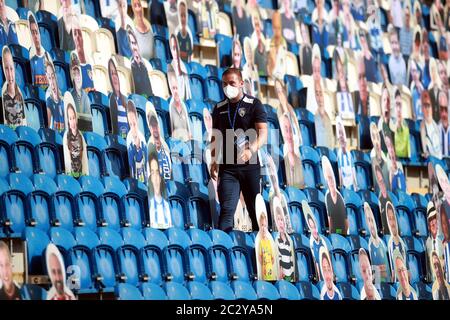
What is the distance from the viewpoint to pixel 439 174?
18.4ft

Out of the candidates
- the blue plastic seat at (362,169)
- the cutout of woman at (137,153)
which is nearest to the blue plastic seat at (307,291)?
the cutout of woman at (137,153)

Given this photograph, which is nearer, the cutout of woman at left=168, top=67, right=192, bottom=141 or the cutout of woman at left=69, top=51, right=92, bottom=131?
the cutout of woman at left=69, top=51, right=92, bottom=131

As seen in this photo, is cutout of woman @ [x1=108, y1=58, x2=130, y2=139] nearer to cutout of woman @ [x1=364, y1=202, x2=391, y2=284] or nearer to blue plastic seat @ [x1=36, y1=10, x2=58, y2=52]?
blue plastic seat @ [x1=36, y1=10, x2=58, y2=52]

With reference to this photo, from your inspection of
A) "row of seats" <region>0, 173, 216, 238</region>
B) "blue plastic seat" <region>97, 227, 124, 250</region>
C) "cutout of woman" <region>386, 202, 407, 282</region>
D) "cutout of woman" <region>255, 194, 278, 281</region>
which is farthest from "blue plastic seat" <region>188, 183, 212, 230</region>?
"cutout of woman" <region>386, 202, 407, 282</region>

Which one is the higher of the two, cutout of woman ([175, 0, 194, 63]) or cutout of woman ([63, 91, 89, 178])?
cutout of woman ([175, 0, 194, 63])

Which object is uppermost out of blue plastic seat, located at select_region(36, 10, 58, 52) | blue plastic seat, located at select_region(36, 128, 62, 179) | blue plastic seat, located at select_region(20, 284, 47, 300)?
blue plastic seat, located at select_region(36, 10, 58, 52)

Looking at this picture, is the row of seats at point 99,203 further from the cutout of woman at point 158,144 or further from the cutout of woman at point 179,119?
the cutout of woman at point 179,119

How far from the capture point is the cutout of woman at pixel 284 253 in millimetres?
4508

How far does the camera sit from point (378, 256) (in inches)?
195

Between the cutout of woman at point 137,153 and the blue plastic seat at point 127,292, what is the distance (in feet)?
2.01

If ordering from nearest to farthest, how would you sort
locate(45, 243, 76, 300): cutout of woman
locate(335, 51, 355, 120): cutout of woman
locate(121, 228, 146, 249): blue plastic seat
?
locate(45, 243, 76, 300): cutout of woman → locate(121, 228, 146, 249): blue plastic seat → locate(335, 51, 355, 120): cutout of woman

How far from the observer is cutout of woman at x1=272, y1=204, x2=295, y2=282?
451 centimetres

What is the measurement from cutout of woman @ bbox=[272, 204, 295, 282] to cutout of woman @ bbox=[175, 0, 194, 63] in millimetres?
1033

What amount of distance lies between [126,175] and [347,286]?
1.12 m
